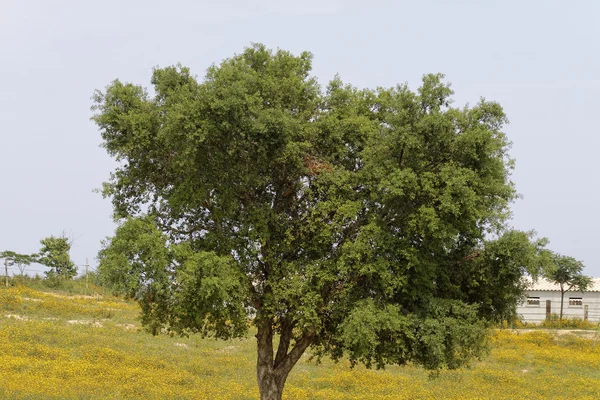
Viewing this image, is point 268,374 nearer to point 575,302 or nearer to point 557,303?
point 557,303

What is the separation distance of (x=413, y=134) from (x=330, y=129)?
130 inches

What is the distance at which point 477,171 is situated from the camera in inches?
794

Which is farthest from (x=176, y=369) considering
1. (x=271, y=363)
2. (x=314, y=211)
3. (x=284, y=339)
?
(x=314, y=211)

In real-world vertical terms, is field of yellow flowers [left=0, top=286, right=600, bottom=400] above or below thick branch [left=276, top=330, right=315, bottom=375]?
below

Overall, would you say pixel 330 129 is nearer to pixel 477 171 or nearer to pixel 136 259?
pixel 477 171

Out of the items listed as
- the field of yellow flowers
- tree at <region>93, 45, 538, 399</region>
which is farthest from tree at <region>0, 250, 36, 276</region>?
tree at <region>93, 45, 538, 399</region>

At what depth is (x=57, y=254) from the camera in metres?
72.0

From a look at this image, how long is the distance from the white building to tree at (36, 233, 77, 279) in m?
52.2

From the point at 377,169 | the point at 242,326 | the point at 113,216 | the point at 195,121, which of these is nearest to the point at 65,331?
the point at 113,216

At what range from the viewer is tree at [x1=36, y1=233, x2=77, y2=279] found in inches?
2805

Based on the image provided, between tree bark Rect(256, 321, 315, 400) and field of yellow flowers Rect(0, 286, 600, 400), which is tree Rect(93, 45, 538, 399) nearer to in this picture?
tree bark Rect(256, 321, 315, 400)

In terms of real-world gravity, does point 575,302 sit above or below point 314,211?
below

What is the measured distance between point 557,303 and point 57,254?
57869mm

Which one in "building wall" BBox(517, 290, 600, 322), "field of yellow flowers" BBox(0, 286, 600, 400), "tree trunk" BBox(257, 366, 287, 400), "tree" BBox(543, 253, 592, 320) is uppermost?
"tree" BBox(543, 253, 592, 320)
